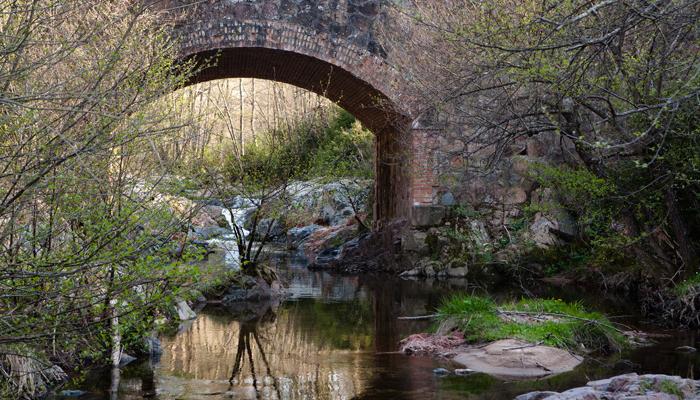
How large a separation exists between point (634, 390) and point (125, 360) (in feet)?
14.5

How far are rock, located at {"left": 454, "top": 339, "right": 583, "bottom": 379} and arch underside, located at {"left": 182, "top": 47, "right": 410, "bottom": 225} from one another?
6639 mm

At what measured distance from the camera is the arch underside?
15.1 metres

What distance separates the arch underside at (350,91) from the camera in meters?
15.1

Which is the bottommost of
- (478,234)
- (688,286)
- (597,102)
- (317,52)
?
(688,286)

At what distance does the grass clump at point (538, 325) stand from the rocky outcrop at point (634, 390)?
6.08ft

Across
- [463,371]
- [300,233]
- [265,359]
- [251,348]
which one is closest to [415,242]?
[300,233]

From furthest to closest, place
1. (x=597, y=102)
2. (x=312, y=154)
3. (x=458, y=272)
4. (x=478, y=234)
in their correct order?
(x=312, y=154) < (x=478, y=234) < (x=458, y=272) < (x=597, y=102)

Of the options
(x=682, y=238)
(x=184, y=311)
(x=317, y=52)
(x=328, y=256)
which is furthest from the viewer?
(x=328, y=256)

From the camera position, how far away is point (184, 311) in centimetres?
1080

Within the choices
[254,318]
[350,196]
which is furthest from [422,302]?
[350,196]

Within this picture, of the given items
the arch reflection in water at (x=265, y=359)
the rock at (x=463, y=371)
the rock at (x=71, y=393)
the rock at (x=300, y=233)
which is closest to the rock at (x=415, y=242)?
the rock at (x=300, y=233)

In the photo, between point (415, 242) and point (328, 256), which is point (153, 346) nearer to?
point (415, 242)

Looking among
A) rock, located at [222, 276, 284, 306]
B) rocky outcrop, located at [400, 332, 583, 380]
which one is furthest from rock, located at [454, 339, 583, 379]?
rock, located at [222, 276, 284, 306]

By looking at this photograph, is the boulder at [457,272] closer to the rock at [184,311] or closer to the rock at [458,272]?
the rock at [458,272]
